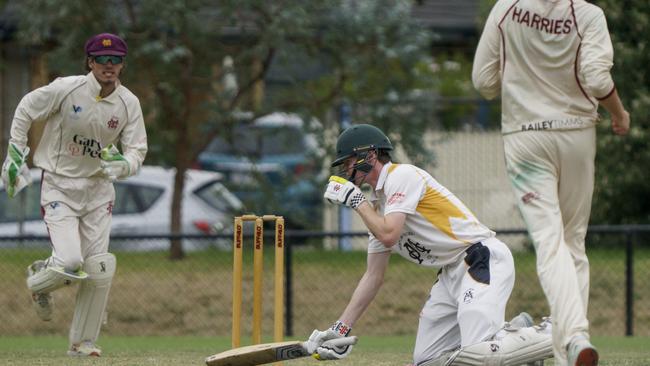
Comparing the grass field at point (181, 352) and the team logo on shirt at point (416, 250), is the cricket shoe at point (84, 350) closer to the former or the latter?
the grass field at point (181, 352)

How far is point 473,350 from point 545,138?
1.12 meters

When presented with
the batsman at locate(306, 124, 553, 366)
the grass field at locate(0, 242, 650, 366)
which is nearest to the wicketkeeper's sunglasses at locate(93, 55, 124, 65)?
the batsman at locate(306, 124, 553, 366)

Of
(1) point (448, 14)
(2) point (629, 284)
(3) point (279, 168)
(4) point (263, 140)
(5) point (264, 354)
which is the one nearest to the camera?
(5) point (264, 354)

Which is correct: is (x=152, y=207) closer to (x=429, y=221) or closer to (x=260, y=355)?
(x=429, y=221)

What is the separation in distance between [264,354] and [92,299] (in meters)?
2.48

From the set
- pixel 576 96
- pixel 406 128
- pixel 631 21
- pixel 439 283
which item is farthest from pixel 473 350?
pixel 631 21

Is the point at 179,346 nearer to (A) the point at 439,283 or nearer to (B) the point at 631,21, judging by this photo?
(A) the point at 439,283

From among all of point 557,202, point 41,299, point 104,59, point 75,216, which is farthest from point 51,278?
point 557,202

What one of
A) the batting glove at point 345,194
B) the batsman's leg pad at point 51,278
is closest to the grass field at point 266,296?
the batsman's leg pad at point 51,278

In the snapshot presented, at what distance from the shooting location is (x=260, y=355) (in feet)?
22.0

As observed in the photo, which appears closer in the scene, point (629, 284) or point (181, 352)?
point (181, 352)

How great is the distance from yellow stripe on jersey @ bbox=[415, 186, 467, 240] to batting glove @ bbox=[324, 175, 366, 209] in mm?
433

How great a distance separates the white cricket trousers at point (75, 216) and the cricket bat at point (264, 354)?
2.13 metres

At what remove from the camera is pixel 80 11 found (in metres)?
14.9
